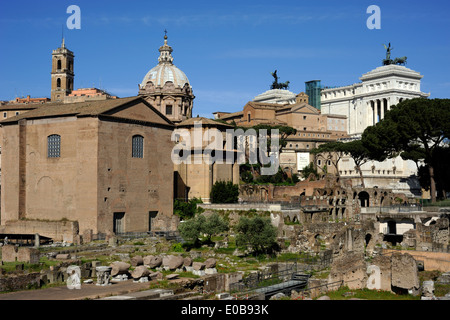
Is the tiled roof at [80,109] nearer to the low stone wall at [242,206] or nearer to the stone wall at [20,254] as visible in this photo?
the low stone wall at [242,206]

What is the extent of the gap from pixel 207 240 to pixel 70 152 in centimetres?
1253

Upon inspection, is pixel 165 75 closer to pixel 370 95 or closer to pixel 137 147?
pixel 137 147

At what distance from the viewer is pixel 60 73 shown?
8162 centimetres

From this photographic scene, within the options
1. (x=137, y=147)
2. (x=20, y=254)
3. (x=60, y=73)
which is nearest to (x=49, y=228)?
(x=137, y=147)

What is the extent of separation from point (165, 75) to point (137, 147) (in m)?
24.2

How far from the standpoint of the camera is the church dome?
212 feet

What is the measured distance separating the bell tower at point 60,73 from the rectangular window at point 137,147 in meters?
42.9

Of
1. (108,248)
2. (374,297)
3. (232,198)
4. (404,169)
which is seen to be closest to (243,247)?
(108,248)

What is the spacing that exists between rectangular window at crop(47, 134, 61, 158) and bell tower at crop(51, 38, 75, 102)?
42344 mm

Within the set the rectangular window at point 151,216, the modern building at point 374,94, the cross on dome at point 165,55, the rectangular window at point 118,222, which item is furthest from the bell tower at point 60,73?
the rectangular window at point 118,222

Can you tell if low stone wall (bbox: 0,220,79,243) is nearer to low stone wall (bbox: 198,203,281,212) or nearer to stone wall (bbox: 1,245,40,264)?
stone wall (bbox: 1,245,40,264)

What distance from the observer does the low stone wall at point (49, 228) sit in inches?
1475

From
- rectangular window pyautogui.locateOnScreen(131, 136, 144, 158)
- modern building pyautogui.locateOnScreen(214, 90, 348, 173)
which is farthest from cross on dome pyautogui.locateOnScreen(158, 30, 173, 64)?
rectangular window pyautogui.locateOnScreen(131, 136, 144, 158)
